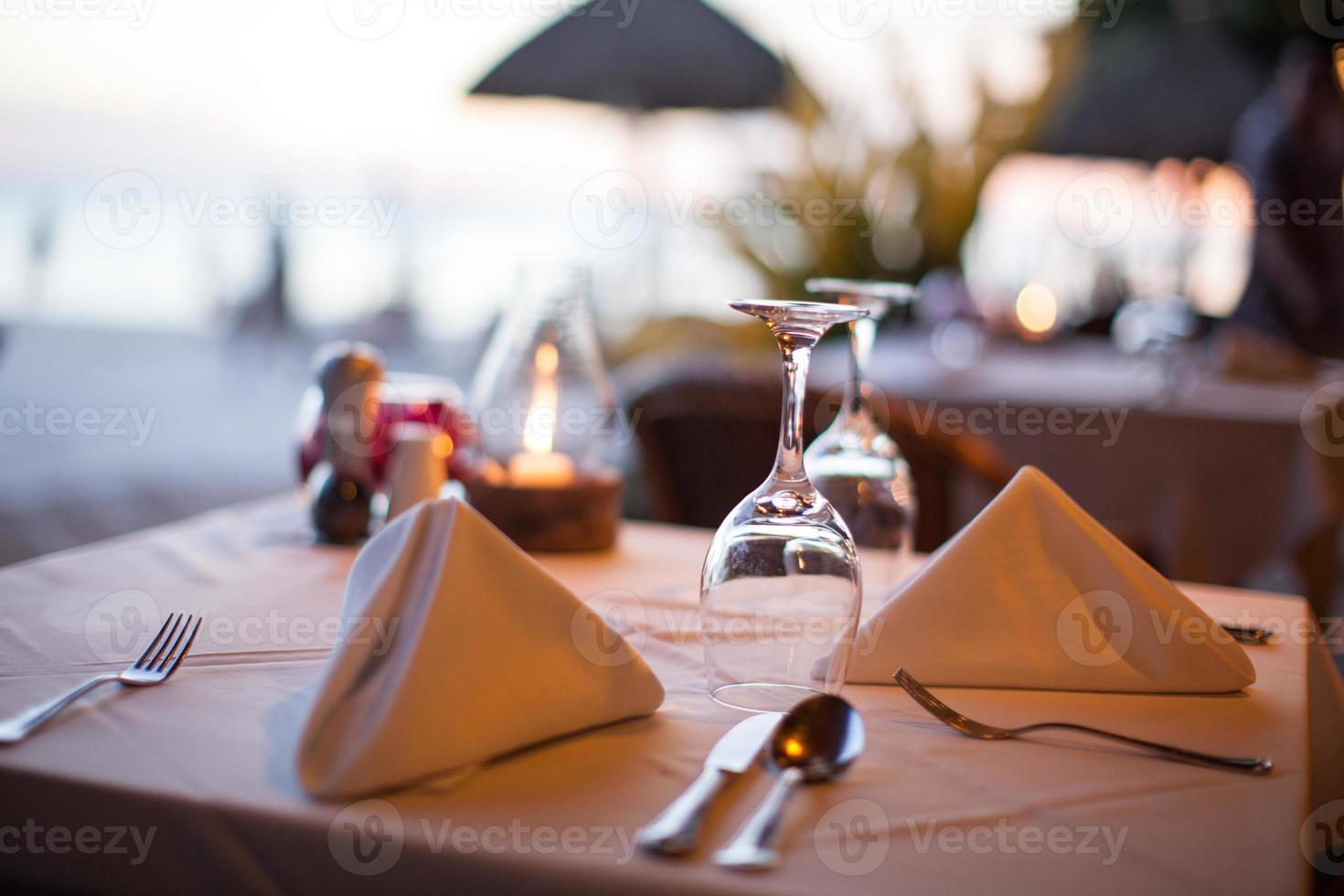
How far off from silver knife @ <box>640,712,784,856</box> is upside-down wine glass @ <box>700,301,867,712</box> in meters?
0.06

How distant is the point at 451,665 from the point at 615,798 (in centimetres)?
12

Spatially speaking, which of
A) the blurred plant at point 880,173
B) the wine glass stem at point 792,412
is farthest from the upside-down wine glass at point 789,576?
the blurred plant at point 880,173

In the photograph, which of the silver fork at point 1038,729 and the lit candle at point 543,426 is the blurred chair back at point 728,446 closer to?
the lit candle at point 543,426

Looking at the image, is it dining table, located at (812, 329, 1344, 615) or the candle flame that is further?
dining table, located at (812, 329, 1344, 615)

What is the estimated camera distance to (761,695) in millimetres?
785

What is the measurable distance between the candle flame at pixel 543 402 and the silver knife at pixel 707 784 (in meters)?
0.63

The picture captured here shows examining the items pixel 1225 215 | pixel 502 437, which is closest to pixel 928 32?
pixel 1225 215

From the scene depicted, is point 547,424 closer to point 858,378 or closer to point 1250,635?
point 858,378

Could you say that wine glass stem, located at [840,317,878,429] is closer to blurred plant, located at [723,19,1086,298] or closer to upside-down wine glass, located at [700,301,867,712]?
upside-down wine glass, located at [700,301,867,712]

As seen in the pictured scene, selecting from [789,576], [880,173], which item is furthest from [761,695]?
[880,173]

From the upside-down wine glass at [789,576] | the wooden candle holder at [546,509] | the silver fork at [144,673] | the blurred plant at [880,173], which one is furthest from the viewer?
the blurred plant at [880,173]

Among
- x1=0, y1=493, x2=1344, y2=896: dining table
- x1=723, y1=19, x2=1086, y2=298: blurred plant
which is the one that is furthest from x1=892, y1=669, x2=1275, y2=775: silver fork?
x1=723, y1=19, x2=1086, y2=298: blurred plant

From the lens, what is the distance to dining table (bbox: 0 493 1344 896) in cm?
54

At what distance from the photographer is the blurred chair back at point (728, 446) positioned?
1.84 meters
